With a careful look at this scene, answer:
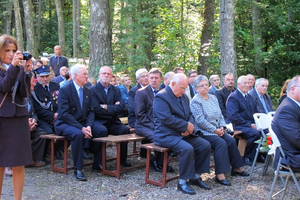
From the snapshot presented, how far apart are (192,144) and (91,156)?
2.53 m

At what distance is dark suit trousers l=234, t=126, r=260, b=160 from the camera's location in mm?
6234

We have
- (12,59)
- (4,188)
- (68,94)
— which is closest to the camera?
(12,59)

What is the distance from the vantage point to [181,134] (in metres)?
4.88

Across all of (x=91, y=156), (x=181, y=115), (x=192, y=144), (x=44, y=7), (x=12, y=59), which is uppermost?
(x=44, y=7)

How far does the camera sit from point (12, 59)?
342 centimetres

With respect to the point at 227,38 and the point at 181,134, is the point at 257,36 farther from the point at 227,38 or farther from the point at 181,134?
the point at 181,134

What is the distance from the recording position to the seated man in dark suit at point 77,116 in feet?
16.7

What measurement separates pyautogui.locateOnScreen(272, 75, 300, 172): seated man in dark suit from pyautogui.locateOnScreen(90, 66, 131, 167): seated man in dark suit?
2.92 m

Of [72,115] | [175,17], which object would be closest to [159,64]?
[175,17]

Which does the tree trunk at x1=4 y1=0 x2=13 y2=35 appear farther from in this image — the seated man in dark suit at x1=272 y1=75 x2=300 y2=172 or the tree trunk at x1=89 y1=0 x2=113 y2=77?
the seated man in dark suit at x1=272 y1=75 x2=300 y2=172

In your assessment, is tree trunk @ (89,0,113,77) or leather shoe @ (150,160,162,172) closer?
leather shoe @ (150,160,162,172)

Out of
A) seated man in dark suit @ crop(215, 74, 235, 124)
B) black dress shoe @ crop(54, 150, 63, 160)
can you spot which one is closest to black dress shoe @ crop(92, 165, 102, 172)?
black dress shoe @ crop(54, 150, 63, 160)

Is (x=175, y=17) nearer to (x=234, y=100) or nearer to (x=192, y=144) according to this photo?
(x=234, y=100)

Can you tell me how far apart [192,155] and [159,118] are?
73 cm
